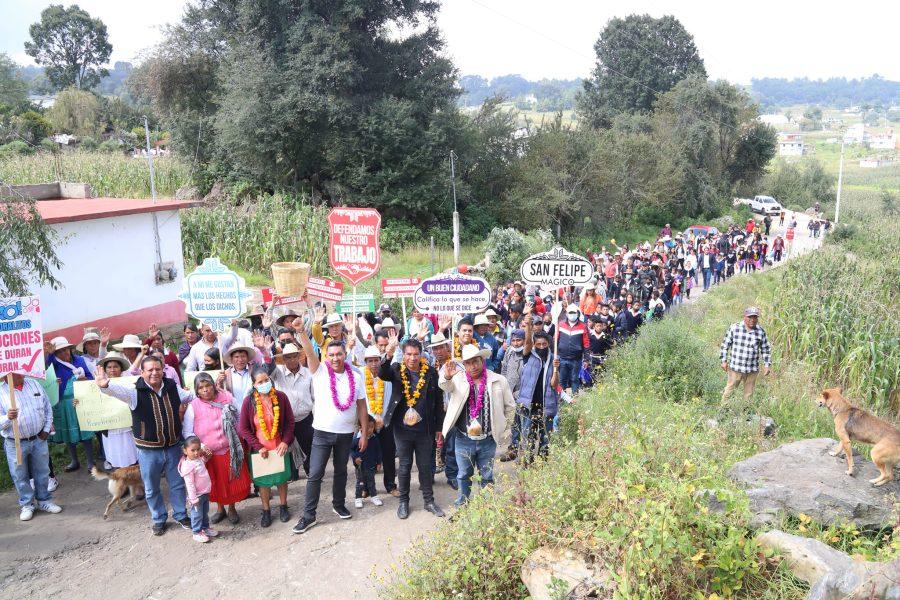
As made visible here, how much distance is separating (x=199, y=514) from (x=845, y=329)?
1166 cm

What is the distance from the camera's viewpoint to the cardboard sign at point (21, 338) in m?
6.95

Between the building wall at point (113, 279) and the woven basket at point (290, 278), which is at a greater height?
the building wall at point (113, 279)

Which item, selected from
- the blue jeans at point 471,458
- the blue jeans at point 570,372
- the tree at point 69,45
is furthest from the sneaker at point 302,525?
the tree at point 69,45

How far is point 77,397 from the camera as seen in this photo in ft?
24.3

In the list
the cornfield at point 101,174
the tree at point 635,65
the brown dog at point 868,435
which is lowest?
the brown dog at point 868,435

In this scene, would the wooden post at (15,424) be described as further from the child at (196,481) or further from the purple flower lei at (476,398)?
the purple flower lei at (476,398)

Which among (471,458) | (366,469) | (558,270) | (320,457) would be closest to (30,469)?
(320,457)

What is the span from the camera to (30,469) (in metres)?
7.27

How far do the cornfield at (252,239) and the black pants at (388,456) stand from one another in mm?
12661

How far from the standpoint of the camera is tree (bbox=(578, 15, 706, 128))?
5597 cm

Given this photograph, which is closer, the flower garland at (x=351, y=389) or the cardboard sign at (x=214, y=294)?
the flower garland at (x=351, y=389)

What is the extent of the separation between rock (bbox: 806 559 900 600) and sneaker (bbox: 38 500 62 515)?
273 inches

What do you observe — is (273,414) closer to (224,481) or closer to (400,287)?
(224,481)

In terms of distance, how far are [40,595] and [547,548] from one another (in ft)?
14.0
